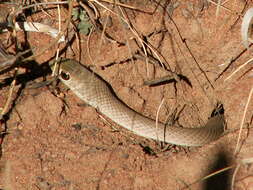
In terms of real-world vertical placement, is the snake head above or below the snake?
above

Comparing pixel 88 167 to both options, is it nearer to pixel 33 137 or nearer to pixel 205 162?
pixel 33 137

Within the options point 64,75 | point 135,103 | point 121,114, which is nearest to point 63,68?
point 64,75

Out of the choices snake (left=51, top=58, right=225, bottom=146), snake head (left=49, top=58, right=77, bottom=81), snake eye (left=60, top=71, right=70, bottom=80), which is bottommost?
snake (left=51, top=58, right=225, bottom=146)

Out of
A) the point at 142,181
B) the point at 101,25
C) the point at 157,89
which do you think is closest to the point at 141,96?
the point at 157,89

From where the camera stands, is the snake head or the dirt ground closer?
the dirt ground

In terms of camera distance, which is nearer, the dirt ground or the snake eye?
the dirt ground
